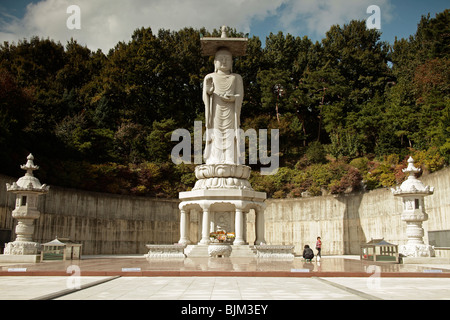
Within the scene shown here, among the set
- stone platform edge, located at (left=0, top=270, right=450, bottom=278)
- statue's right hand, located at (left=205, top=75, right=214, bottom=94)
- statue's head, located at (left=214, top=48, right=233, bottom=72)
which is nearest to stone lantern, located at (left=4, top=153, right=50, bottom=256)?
stone platform edge, located at (left=0, top=270, right=450, bottom=278)

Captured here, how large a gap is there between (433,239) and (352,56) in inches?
1058

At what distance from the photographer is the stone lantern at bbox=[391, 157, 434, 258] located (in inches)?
683

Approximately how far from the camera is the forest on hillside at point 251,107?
97.7 feet

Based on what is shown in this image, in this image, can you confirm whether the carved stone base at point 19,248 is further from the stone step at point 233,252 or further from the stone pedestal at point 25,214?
the stone step at point 233,252

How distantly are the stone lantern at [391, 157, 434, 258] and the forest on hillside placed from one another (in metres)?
6.38

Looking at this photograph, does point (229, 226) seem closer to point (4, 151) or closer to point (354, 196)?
point (354, 196)

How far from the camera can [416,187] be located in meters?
18.0

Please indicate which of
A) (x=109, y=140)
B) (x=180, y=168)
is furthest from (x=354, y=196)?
(x=109, y=140)

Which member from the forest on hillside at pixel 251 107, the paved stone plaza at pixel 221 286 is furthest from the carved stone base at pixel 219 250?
the forest on hillside at pixel 251 107

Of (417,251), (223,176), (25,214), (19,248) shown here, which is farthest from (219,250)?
(25,214)

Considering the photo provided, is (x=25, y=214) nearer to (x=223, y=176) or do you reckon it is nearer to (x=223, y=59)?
(x=223, y=176)

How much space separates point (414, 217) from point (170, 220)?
18.2 meters

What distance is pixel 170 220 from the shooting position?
3120cm

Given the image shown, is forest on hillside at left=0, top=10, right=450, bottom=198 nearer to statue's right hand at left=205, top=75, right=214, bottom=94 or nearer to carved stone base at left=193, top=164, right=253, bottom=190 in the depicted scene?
carved stone base at left=193, top=164, right=253, bottom=190
